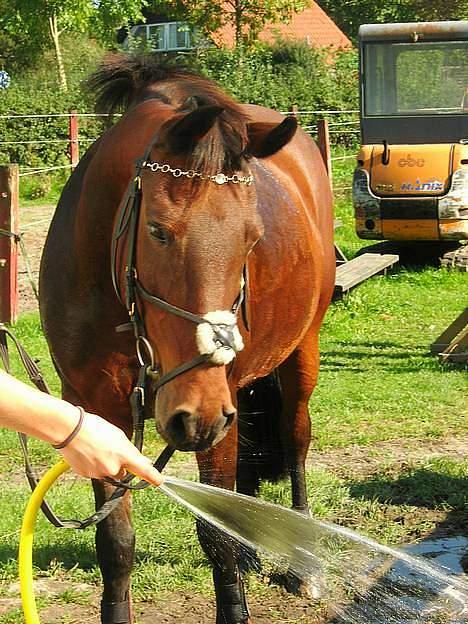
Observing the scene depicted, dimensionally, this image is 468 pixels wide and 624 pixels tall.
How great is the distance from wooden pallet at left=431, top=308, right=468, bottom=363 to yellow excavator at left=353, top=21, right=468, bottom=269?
12.2ft

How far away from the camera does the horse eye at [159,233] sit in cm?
284

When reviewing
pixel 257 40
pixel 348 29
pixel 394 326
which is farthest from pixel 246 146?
pixel 348 29

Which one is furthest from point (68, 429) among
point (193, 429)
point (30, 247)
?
point (30, 247)

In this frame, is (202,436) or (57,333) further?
(57,333)

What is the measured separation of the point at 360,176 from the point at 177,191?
9620 mm

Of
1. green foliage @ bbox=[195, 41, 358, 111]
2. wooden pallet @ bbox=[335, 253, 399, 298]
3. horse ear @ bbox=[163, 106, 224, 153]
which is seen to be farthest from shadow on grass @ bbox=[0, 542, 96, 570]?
green foliage @ bbox=[195, 41, 358, 111]

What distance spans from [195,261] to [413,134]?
35.2 ft

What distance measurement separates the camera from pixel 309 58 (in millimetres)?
26797

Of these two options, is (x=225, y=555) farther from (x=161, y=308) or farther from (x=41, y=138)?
(x=41, y=138)

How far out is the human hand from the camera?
6.45 ft

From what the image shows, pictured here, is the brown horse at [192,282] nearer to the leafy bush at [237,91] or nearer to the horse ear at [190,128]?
the horse ear at [190,128]

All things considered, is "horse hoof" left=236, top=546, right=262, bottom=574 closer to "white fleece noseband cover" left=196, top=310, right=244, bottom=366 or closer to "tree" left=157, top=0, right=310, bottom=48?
"white fleece noseband cover" left=196, top=310, right=244, bottom=366

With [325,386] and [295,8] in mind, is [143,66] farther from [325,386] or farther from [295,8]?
[295,8]

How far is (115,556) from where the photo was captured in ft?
12.2
